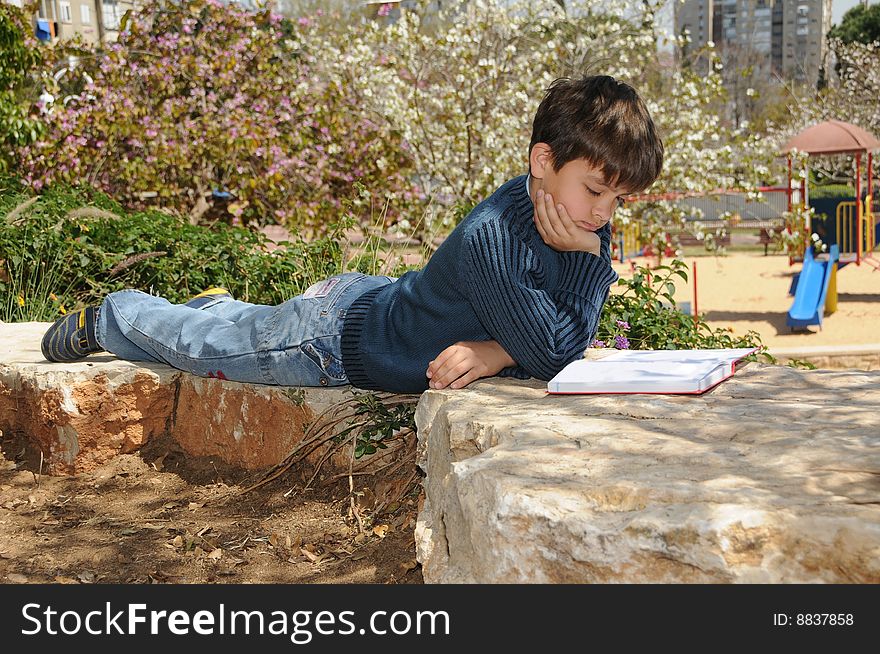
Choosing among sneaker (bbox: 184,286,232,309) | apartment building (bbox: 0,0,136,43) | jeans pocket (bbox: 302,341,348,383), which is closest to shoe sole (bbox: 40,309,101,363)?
sneaker (bbox: 184,286,232,309)

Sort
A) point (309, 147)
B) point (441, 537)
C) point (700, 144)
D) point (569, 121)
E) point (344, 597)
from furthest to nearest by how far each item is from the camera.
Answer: point (700, 144) < point (309, 147) < point (569, 121) < point (441, 537) < point (344, 597)

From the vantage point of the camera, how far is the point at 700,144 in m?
9.84

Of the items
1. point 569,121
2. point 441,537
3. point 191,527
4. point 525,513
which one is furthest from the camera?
point 191,527

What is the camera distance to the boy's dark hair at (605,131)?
104 inches

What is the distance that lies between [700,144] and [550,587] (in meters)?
8.84

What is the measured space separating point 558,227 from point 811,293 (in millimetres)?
8250

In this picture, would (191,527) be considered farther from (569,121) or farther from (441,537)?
(569,121)

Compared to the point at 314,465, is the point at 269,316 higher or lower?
higher

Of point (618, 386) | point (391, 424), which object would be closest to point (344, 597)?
point (618, 386)

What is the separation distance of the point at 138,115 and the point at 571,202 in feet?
20.5

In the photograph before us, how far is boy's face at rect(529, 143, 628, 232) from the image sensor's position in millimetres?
2666

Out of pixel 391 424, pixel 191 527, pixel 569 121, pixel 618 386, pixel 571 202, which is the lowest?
pixel 191 527

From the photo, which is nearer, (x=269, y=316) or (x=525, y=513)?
(x=525, y=513)

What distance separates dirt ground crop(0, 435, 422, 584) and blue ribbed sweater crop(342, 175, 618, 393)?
41cm
